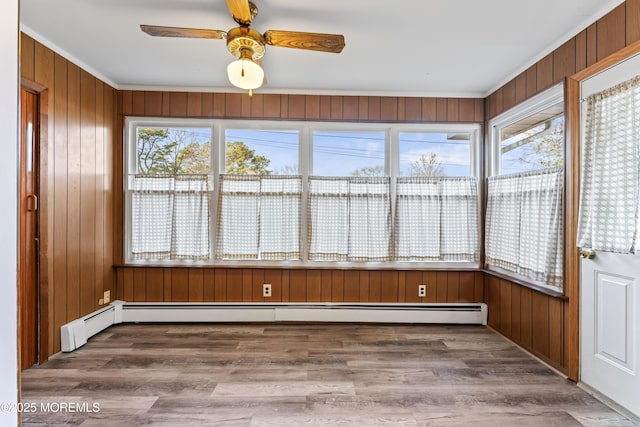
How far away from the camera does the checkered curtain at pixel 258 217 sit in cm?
346

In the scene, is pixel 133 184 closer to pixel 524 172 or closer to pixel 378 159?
pixel 378 159

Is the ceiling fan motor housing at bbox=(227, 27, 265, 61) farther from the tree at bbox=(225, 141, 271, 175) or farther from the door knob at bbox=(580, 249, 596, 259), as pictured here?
the door knob at bbox=(580, 249, 596, 259)

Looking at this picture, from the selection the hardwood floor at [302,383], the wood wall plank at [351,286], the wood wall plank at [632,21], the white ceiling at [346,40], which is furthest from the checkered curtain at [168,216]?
the wood wall plank at [632,21]

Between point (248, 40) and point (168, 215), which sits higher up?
point (248, 40)

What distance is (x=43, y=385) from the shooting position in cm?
224

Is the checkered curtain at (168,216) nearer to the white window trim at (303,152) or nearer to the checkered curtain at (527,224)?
the white window trim at (303,152)

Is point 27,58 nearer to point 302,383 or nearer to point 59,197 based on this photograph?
point 59,197

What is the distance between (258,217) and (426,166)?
1.94m

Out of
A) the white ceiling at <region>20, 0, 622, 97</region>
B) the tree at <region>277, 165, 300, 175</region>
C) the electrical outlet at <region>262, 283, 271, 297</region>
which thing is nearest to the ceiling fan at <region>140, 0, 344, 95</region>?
the white ceiling at <region>20, 0, 622, 97</region>

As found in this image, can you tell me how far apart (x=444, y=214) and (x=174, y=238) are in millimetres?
2915

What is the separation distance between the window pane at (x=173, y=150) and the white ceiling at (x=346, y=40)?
47 cm

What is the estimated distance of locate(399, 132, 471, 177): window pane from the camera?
141 inches

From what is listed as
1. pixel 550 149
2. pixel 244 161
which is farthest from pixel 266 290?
pixel 550 149

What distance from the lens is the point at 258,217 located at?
347cm
